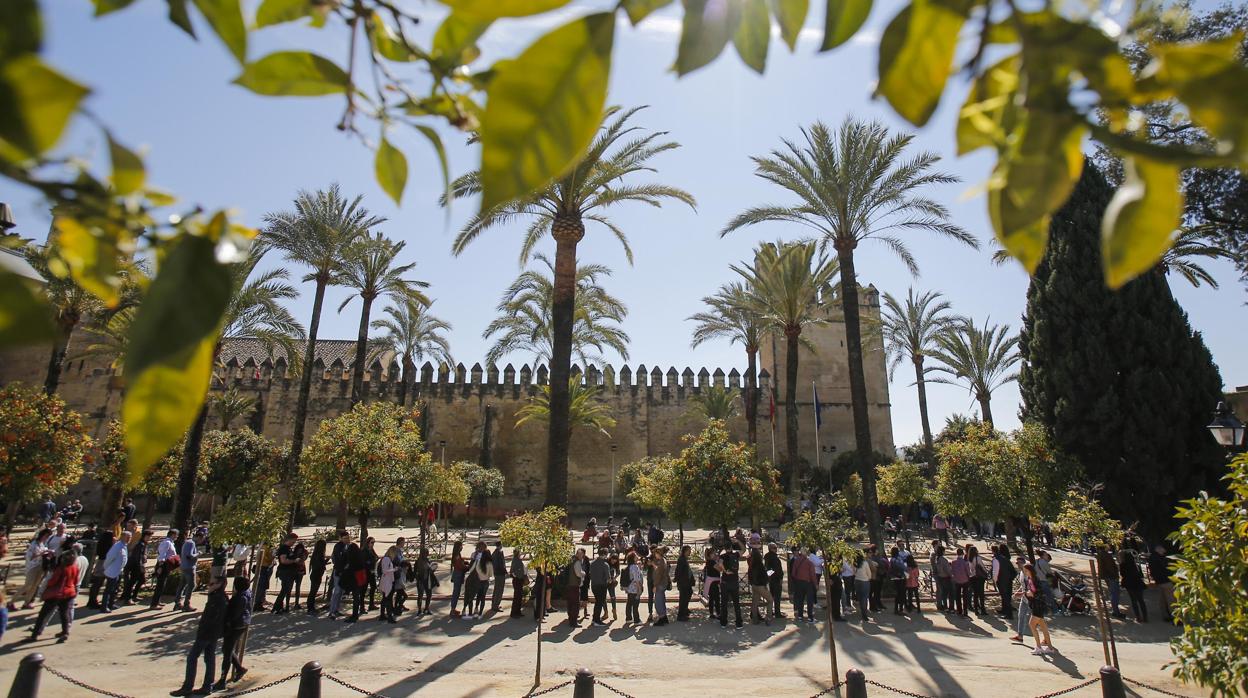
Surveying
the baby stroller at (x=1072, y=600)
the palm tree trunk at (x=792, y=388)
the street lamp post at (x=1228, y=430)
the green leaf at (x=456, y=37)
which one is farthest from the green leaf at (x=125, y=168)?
the palm tree trunk at (x=792, y=388)

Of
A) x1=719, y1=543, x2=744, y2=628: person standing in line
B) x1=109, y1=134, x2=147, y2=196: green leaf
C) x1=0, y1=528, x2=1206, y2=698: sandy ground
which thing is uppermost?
x1=109, y1=134, x2=147, y2=196: green leaf

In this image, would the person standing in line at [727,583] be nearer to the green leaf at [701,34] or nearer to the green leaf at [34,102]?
the green leaf at [701,34]

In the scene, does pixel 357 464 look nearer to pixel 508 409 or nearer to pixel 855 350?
pixel 855 350

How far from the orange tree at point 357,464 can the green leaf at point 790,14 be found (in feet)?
46.1

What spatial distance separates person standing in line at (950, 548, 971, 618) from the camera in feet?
37.4

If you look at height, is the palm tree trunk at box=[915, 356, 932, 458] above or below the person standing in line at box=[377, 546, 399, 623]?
above

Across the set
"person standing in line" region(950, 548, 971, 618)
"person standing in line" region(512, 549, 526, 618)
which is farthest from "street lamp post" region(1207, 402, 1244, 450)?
"person standing in line" region(512, 549, 526, 618)

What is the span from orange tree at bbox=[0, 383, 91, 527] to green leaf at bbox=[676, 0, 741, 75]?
711 inches

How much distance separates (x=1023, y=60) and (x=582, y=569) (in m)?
11.3

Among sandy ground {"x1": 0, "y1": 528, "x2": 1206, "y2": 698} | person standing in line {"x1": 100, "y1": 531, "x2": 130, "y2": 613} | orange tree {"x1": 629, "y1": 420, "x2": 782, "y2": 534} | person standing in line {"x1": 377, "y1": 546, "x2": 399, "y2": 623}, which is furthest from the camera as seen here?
orange tree {"x1": 629, "y1": 420, "x2": 782, "y2": 534}

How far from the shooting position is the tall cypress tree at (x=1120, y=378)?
45.8 ft

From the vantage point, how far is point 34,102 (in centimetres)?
39

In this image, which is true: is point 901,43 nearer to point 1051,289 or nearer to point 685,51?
point 685,51

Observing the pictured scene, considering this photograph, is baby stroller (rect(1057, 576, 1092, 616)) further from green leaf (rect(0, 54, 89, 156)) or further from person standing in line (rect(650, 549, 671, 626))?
green leaf (rect(0, 54, 89, 156))
